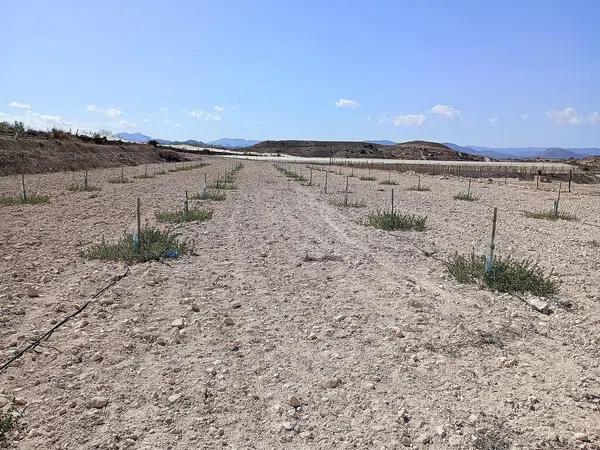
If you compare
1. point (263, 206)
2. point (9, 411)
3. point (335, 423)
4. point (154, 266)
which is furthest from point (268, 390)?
point (263, 206)

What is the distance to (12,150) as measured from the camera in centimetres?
3225

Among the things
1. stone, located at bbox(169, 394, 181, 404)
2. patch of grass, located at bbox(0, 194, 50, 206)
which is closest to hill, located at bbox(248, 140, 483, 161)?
patch of grass, located at bbox(0, 194, 50, 206)

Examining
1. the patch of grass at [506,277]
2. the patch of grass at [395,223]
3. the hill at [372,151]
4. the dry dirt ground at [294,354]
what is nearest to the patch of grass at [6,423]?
the dry dirt ground at [294,354]

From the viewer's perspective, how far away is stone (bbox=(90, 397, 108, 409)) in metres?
4.05

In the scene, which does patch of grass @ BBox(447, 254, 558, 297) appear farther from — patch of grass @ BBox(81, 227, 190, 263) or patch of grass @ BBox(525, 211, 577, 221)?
patch of grass @ BBox(525, 211, 577, 221)

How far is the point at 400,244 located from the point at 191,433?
26.1 ft

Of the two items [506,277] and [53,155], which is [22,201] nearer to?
[506,277]

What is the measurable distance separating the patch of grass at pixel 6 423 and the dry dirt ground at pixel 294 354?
49mm

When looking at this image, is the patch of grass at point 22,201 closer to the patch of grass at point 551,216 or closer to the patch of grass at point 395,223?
the patch of grass at point 395,223

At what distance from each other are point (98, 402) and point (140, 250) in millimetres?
5263

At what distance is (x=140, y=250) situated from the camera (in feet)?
29.9

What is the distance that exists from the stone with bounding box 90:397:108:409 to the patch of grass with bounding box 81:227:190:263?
4.84 meters

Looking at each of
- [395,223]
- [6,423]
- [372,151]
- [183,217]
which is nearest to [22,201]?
[183,217]

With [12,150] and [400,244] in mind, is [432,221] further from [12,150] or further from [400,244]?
[12,150]
